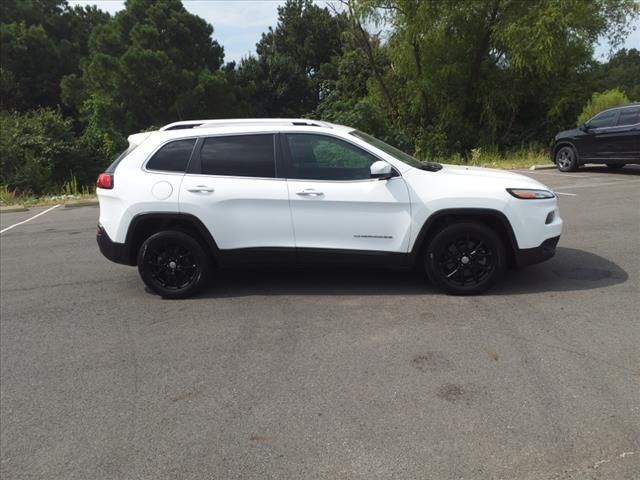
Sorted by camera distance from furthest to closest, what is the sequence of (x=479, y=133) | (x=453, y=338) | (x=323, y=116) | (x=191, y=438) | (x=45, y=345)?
(x=479, y=133) → (x=323, y=116) → (x=45, y=345) → (x=453, y=338) → (x=191, y=438)

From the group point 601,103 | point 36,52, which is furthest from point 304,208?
point 36,52

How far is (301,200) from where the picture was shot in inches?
211

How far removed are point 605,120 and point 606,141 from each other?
0.56m

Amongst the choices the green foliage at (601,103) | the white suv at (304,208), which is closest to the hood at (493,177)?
the white suv at (304,208)

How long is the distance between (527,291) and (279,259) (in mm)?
2387

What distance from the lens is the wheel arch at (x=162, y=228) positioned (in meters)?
5.52

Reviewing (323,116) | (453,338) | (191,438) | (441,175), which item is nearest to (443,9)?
(323,116)

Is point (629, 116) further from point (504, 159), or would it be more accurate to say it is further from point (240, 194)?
point (240, 194)

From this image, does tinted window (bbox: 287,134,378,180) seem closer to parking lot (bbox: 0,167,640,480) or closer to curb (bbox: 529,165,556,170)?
parking lot (bbox: 0,167,640,480)

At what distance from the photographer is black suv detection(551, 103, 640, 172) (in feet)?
45.1

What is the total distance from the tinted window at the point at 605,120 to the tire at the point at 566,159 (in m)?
0.94

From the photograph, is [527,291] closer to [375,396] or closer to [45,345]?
[375,396]

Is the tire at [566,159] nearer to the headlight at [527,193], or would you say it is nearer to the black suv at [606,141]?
the black suv at [606,141]

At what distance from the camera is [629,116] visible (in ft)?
45.6
